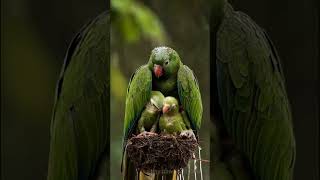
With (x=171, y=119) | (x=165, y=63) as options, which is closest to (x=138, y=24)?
(x=165, y=63)

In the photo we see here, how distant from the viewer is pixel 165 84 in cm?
328

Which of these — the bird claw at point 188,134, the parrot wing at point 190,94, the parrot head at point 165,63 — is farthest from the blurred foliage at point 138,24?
the bird claw at point 188,134

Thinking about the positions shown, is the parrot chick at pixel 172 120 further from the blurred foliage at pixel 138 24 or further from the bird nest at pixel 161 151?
the blurred foliage at pixel 138 24

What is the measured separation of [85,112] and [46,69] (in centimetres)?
36

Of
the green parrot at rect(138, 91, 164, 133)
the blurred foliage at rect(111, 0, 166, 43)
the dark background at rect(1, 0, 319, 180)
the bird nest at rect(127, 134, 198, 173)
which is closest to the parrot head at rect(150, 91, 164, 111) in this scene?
the green parrot at rect(138, 91, 164, 133)

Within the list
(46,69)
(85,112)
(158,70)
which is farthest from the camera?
(46,69)

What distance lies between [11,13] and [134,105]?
858 millimetres

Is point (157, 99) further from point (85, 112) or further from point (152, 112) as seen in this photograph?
point (85, 112)

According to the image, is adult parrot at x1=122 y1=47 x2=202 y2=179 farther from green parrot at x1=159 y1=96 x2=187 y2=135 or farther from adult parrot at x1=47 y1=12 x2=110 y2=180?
adult parrot at x1=47 y1=12 x2=110 y2=180

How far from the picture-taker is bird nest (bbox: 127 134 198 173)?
129 inches

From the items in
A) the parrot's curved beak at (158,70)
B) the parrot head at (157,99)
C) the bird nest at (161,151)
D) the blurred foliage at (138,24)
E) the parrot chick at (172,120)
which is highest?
the blurred foliage at (138,24)

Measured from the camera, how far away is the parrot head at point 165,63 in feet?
10.7

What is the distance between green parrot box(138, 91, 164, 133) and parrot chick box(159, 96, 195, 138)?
2 centimetres

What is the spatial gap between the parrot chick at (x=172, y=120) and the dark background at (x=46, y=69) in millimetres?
613
